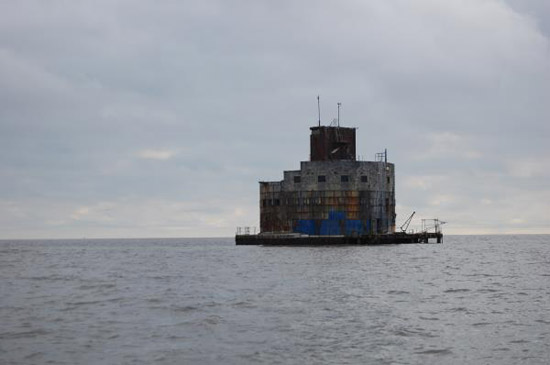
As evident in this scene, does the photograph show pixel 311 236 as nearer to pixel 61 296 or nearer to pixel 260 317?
pixel 61 296

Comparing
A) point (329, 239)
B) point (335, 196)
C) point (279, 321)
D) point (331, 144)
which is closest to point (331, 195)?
point (335, 196)

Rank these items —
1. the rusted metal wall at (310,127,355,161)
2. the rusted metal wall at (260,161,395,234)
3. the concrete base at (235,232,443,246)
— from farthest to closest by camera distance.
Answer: the rusted metal wall at (310,127,355,161) → the rusted metal wall at (260,161,395,234) → the concrete base at (235,232,443,246)

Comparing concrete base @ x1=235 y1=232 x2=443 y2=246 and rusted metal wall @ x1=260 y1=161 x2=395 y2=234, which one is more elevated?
rusted metal wall @ x1=260 y1=161 x2=395 y2=234

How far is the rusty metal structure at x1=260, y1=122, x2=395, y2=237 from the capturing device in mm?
105875

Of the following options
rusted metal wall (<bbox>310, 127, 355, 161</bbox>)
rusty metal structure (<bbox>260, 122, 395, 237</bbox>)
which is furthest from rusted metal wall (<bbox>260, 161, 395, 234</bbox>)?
rusted metal wall (<bbox>310, 127, 355, 161</bbox>)

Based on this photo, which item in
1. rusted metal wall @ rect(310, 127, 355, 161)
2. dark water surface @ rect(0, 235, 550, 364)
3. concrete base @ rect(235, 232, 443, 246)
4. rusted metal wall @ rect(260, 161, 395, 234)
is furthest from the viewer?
rusted metal wall @ rect(310, 127, 355, 161)

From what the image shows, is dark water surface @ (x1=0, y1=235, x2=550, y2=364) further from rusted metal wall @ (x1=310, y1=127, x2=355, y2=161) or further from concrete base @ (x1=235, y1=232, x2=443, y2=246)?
rusted metal wall @ (x1=310, y1=127, x2=355, y2=161)

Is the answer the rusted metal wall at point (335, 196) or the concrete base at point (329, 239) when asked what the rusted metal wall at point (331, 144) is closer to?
the rusted metal wall at point (335, 196)

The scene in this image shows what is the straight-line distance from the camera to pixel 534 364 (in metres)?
21.3

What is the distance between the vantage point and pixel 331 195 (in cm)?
10581

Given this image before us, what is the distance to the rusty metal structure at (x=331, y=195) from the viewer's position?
106 metres

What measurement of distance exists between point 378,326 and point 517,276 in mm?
31437

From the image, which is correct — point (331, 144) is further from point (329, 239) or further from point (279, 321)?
point (279, 321)

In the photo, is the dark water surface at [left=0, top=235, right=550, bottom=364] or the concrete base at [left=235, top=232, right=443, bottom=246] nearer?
the dark water surface at [left=0, top=235, right=550, bottom=364]
